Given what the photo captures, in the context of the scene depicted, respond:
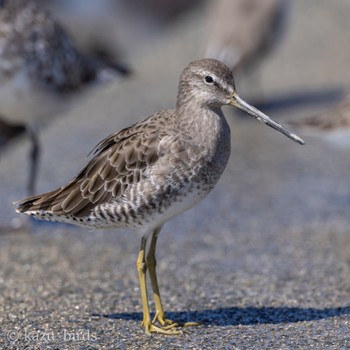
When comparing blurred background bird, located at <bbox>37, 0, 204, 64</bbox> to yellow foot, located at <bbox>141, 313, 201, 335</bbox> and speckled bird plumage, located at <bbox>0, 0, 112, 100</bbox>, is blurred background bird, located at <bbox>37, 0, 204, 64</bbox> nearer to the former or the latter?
speckled bird plumage, located at <bbox>0, 0, 112, 100</bbox>

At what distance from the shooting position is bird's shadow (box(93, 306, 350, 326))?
633cm

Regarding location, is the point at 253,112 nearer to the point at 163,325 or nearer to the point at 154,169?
the point at 154,169

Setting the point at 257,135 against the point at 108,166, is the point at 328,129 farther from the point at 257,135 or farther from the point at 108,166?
the point at 108,166

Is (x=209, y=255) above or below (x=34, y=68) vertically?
below

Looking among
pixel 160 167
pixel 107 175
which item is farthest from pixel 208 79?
pixel 107 175

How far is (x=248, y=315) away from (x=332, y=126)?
3591 mm

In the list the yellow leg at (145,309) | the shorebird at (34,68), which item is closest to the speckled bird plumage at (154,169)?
the yellow leg at (145,309)

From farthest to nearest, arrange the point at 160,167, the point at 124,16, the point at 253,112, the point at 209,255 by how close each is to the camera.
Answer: the point at 124,16
the point at 209,255
the point at 253,112
the point at 160,167

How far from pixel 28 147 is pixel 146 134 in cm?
612

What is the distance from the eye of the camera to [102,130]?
12.4 m

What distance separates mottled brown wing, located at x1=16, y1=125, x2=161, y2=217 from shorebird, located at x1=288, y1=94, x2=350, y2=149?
3642mm

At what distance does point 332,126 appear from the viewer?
9.49 metres

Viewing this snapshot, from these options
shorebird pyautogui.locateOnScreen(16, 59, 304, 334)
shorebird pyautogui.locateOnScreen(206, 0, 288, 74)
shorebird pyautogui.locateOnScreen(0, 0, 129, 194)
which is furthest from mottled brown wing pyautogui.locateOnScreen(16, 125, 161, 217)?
shorebird pyautogui.locateOnScreen(206, 0, 288, 74)

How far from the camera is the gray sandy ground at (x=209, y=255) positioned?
238 inches
